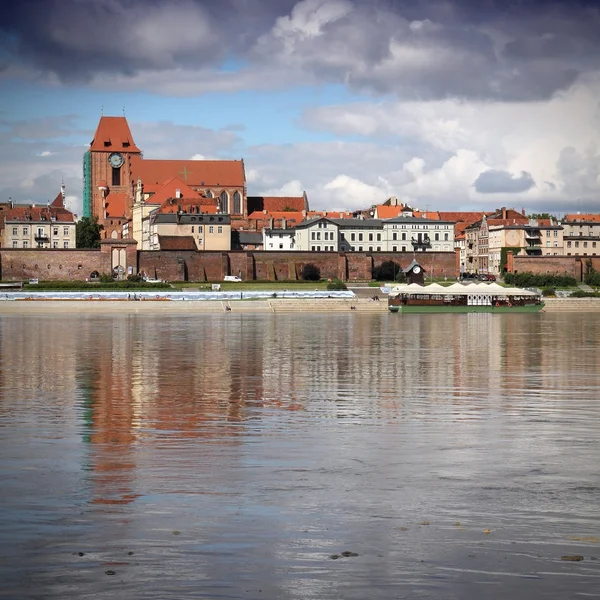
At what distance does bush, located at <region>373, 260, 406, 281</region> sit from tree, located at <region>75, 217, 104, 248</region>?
123 feet

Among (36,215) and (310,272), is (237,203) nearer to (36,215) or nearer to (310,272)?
(36,215)

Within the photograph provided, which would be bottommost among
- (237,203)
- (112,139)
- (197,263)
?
(197,263)

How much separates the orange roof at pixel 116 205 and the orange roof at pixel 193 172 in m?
3.53

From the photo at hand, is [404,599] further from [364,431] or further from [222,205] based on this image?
[222,205]

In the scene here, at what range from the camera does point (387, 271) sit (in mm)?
103688

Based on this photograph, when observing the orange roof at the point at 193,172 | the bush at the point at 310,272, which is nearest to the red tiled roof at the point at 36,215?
the orange roof at the point at 193,172

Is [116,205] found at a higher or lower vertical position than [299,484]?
higher

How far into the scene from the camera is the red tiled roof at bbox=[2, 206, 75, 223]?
121875mm

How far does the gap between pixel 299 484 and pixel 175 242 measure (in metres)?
88.8

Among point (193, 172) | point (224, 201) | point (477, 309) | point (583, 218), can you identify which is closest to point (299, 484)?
point (477, 309)

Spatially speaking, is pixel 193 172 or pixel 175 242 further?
pixel 193 172

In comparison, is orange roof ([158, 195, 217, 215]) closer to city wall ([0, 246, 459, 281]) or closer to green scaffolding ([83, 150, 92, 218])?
city wall ([0, 246, 459, 281])

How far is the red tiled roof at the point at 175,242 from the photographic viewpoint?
327 ft

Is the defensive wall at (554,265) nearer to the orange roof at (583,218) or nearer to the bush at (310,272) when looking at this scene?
the orange roof at (583,218)
